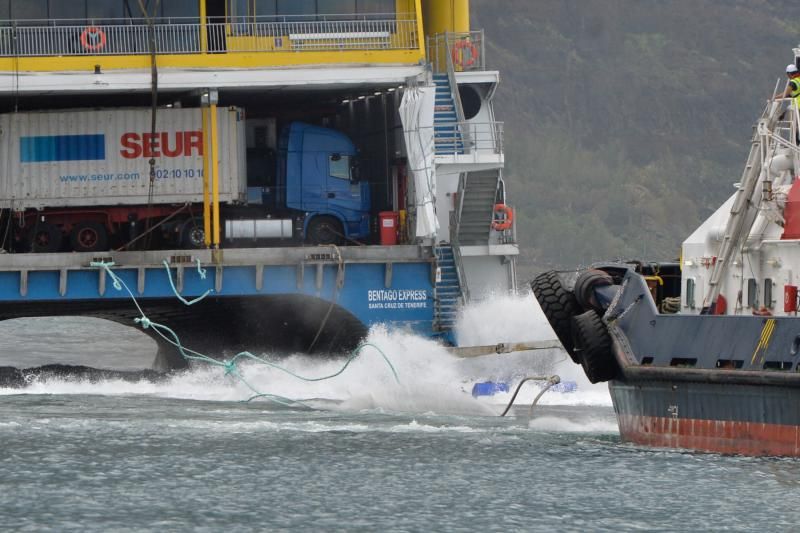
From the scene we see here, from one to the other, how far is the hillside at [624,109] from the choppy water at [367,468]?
54.1 m

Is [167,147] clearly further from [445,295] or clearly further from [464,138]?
[445,295]

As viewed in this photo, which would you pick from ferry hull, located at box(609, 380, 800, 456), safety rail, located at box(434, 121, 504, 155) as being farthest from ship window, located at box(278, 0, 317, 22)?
ferry hull, located at box(609, 380, 800, 456)

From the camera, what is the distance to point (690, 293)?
76.9 feet

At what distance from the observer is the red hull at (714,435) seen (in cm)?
2030

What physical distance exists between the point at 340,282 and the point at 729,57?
72.9 m

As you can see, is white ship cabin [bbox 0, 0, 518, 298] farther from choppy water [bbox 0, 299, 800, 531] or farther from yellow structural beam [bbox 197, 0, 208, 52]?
choppy water [bbox 0, 299, 800, 531]

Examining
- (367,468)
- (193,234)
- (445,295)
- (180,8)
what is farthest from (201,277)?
(367,468)

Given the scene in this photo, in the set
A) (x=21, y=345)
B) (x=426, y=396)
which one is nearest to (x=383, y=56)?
(x=426, y=396)

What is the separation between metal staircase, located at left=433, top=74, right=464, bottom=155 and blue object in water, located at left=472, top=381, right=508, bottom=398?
4.87 metres

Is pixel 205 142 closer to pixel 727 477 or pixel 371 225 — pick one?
pixel 371 225

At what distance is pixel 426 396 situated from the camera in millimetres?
29234

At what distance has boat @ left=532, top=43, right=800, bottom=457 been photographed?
20438mm

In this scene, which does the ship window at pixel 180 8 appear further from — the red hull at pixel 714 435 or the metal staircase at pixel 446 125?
the red hull at pixel 714 435

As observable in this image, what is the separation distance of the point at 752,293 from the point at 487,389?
9919 millimetres
